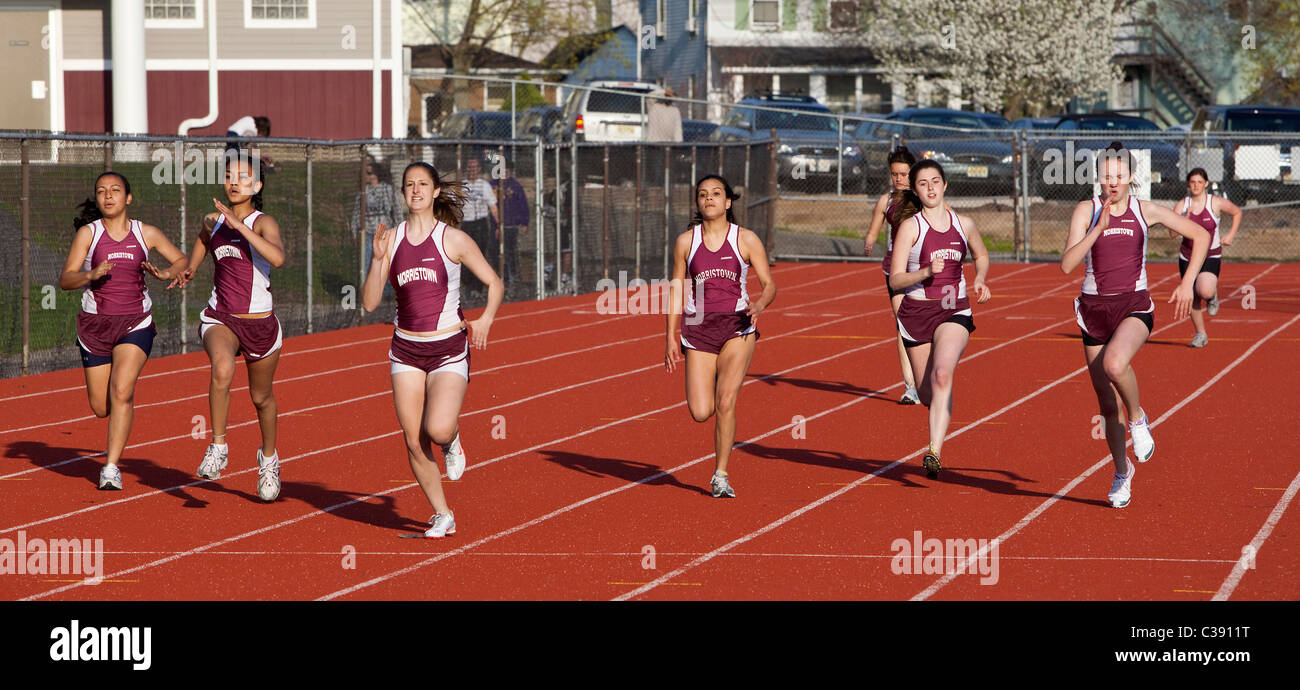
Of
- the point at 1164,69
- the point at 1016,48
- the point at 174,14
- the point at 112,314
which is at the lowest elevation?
the point at 112,314

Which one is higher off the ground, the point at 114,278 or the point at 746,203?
the point at 746,203

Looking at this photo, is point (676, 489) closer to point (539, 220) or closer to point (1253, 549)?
point (1253, 549)

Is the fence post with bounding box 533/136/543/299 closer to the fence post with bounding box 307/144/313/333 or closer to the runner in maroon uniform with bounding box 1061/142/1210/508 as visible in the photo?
the fence post with bounding box 307/144/313/333

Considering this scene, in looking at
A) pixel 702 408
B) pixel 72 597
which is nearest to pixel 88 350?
pixel 72 597

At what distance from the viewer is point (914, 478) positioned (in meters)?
10.2

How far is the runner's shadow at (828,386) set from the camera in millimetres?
13953

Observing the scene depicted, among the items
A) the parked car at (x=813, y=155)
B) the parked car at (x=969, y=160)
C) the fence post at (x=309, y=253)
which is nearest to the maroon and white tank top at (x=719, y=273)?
the fence post at (x=309, y=253)

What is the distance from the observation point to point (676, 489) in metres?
9.91

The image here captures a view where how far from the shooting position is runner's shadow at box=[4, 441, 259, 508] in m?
9.82

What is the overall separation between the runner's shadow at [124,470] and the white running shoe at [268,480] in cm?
22

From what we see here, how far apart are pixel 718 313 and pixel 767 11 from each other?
43013 mm

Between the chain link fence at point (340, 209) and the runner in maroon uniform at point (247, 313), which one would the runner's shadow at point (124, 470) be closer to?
the runner in maroon uniform at point (247, 313)

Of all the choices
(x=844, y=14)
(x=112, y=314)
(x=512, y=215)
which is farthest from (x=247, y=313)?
(x=844, y=14)

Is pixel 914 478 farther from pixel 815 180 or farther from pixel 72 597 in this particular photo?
pixel 815 180
